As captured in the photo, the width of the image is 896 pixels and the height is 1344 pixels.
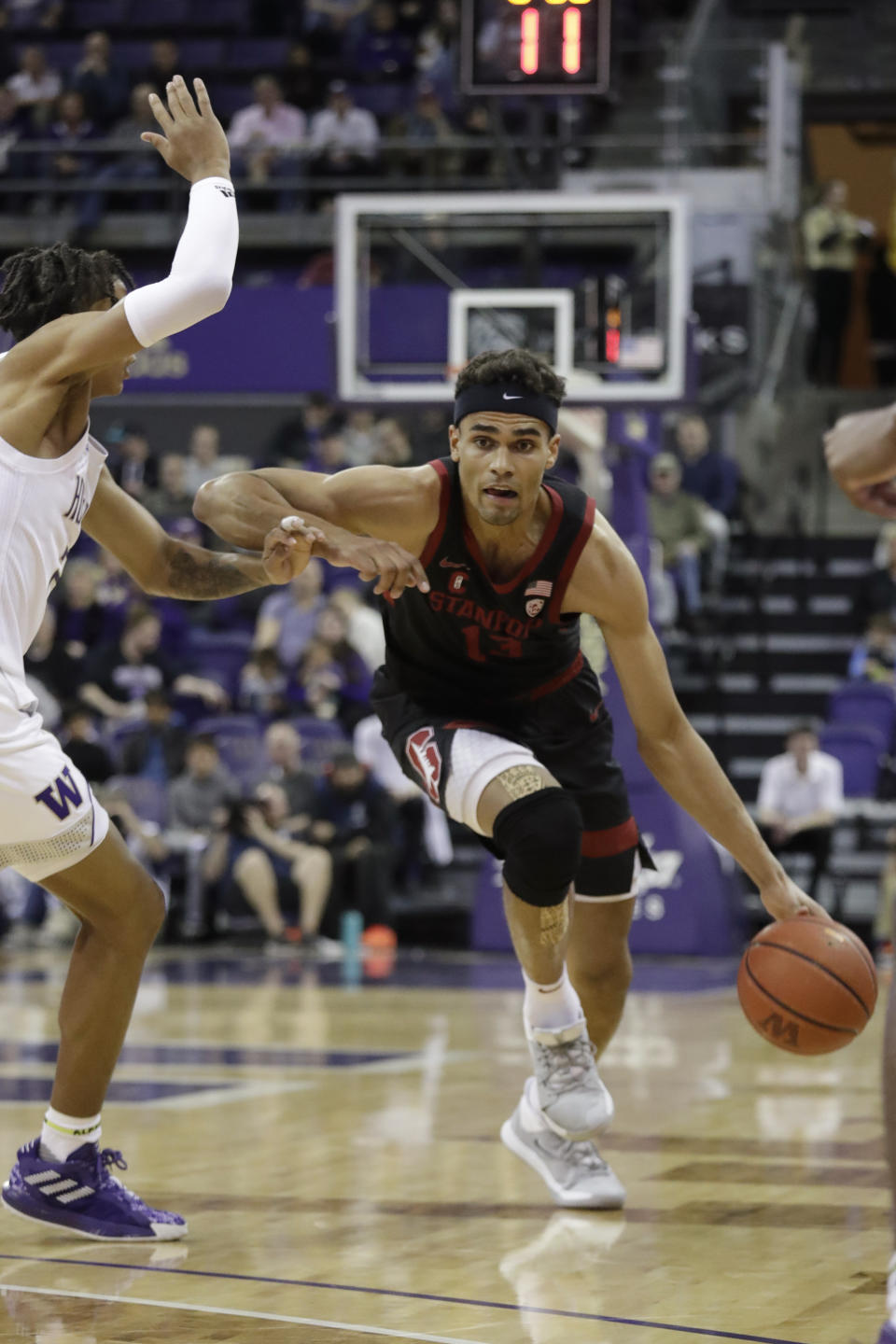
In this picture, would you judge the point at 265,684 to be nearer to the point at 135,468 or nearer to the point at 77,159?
the point at 135,468

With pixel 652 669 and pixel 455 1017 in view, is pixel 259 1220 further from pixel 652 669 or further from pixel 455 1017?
pixel 455 1017

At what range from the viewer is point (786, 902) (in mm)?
4547

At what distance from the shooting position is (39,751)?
408cm

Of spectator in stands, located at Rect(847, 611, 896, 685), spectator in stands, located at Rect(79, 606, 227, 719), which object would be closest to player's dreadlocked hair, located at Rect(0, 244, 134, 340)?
spectator in stands, located at Rect(79, 606, 227, 719)

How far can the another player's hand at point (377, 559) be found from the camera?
13.7ft

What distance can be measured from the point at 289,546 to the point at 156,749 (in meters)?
9.87

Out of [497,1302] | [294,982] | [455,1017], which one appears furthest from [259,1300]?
[294,982]

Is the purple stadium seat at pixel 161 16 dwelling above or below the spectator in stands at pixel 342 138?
above

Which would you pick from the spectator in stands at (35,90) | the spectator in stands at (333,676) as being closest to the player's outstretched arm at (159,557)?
the spectator in stands at (333,676)

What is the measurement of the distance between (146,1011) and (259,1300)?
5.73 m

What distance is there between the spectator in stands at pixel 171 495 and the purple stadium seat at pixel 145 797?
3.08 metres

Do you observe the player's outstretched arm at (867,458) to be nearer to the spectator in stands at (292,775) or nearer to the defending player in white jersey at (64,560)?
the defending player in white jersey at (64,560)

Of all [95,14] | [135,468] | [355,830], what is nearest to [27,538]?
[355,830]

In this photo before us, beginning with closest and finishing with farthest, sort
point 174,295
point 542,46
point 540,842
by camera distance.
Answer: point 174,295 → point 540,842 → point 542,46
